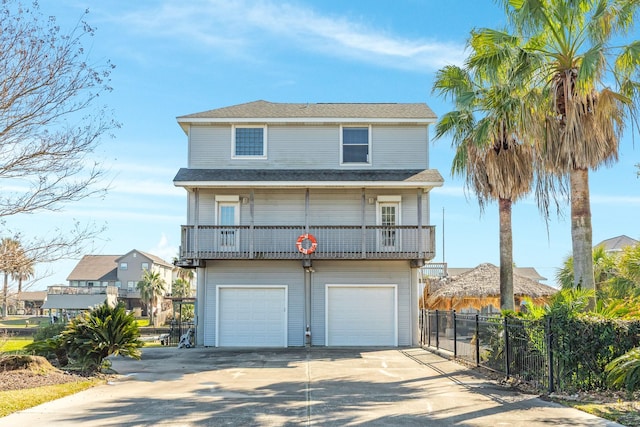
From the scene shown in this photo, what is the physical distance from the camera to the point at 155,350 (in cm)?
2080

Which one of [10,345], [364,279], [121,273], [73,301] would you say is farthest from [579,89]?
[121,273]

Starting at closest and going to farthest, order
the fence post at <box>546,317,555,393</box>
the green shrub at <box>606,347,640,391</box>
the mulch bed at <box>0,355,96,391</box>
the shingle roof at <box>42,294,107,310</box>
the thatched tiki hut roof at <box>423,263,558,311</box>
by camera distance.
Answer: the green shrub at <box>606,347,640,391</box> → the fence post at <box>546,317,555,393</box> → the mulch bed at <box>0,355,96,391</box> → the thatched tiki hut roof at <box>423,263,558,311</box> → the shingle roof at <box>42,294,107,310</box>

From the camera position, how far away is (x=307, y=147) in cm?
2283

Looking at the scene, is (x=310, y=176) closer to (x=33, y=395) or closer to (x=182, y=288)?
(x=33, y=395)

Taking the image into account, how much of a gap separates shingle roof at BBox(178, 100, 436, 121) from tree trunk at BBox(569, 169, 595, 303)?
9284 mm

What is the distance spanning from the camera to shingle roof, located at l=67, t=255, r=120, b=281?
71438 mm

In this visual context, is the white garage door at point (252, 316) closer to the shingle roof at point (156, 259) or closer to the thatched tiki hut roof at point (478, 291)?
the thatched tiki hut roof at point (478, 291)

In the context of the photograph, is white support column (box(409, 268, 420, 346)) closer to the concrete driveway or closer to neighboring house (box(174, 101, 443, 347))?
neighboring house (box(174, 101, 443, 347))

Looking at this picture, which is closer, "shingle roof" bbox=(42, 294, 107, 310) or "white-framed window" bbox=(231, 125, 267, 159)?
"white-framed window" bbox=(231, 125, 267, 159)

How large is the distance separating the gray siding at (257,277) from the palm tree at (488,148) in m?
7.06

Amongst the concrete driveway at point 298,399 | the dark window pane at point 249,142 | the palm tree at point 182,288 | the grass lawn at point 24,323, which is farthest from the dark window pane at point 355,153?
the palm tree at point 182,288

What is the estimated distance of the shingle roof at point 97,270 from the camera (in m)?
71.4

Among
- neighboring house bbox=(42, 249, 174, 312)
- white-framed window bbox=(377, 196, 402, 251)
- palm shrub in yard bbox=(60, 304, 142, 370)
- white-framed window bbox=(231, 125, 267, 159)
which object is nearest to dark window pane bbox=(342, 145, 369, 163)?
white-framed window bbox=(377, 196, 402, 251)

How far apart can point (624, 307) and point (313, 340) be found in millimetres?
12043
